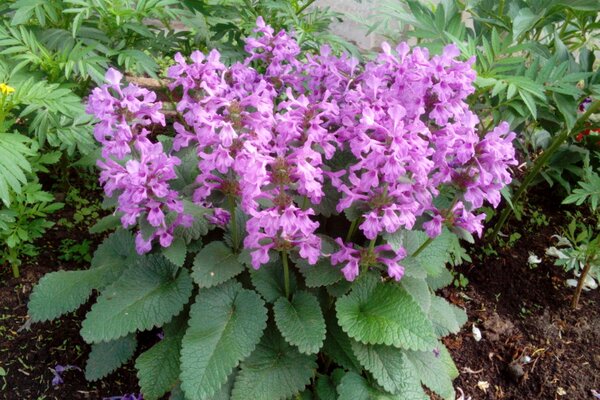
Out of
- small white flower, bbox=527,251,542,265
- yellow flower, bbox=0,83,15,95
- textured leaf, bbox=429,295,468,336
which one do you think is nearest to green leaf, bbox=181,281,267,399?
textured leaf, bbox=429,295,468,336

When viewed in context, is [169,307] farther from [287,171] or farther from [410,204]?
[410,204]

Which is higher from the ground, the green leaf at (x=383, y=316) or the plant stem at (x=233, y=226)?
the plant stem at (x=233, y=226)

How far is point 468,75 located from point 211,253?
84 centimetres

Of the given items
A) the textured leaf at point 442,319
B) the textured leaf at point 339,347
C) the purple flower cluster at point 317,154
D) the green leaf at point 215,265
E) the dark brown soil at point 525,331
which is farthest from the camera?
the dark brown soil at point 525,331

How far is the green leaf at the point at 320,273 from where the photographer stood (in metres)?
1.53

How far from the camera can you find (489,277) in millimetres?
2457

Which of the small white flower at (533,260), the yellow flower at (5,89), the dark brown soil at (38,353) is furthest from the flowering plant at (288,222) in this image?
the small white flower at (533,260)

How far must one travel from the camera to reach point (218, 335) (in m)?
1.50

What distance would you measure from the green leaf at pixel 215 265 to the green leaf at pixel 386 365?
40 cm

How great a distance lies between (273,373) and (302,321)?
18 centimetres

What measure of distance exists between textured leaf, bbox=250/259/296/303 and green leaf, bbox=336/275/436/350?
19 centimetres

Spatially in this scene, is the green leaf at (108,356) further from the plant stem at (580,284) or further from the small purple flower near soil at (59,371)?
the plant stem at (580,284)

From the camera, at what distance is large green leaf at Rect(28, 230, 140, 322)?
1.67m

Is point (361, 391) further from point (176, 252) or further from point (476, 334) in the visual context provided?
point (476, 334)
